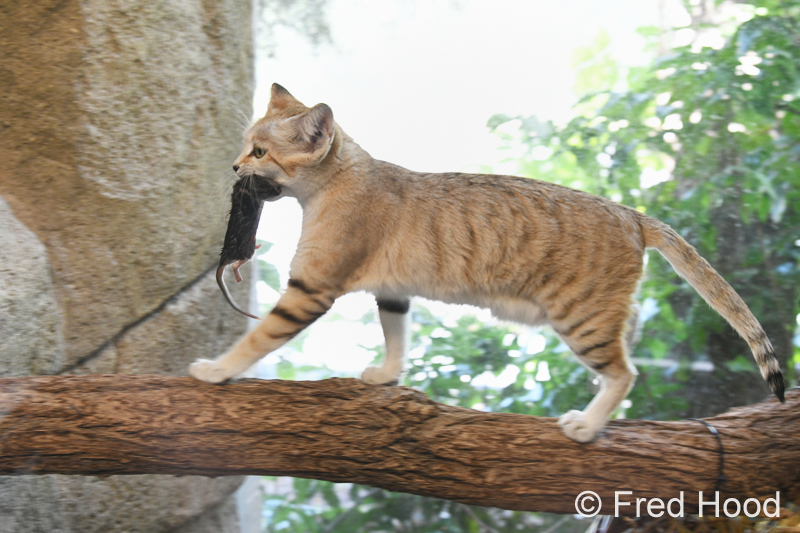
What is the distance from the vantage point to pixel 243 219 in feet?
7.33

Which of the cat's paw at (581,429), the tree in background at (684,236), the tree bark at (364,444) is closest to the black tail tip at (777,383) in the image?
the tree bark at (364,444)

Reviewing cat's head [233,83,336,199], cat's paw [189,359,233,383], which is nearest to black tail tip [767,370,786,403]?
cat's head [233,83,336,199]

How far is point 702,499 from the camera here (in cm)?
215

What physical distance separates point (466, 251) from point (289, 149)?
2.55ft

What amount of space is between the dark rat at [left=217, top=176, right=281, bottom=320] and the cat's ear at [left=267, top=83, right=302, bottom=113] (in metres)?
0.39

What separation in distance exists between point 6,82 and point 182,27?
748 mm

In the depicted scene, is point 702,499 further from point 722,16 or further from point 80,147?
point 722,16

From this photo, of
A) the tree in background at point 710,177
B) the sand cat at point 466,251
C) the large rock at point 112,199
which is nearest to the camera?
the sand cat at point 466,251

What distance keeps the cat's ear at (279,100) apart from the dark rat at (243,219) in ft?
1.28

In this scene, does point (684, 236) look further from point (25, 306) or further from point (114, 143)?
point (25, 306)

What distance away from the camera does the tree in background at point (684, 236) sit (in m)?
3.54

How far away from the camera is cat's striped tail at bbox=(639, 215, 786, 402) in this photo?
7.22 ft

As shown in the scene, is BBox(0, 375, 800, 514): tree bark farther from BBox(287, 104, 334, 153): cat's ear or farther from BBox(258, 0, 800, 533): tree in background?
BBox(258, 0, 800, 533): tree in background

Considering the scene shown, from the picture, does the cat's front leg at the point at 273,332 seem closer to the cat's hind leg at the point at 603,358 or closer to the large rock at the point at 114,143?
the large rock at the point at 114,143
